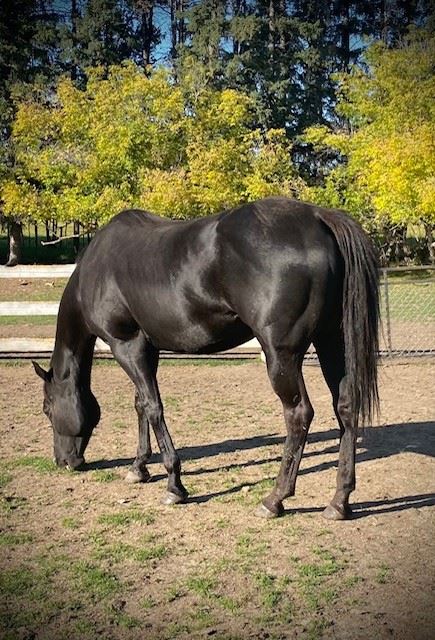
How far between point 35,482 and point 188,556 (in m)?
1.84

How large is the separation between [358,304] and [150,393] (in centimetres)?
162

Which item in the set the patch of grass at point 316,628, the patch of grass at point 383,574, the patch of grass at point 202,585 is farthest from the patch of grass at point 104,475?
the patch of grass at point 316,628

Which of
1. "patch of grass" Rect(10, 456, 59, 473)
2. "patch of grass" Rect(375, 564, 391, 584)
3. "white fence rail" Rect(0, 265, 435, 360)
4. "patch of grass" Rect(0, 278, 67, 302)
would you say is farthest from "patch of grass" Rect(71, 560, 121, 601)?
"patch of grass" Rect(0, 278, 67, 302)

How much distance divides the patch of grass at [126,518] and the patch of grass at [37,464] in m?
1.18

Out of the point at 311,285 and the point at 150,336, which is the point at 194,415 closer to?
the point at 150,336

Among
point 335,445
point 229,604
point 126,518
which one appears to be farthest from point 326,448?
point 229,604

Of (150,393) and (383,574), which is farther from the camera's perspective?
(150,393)

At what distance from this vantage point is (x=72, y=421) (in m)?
5.39

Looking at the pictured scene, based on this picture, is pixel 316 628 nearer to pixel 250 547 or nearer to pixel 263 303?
pixel 250 547

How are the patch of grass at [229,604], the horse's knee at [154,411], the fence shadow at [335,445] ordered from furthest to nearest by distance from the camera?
the fence shadow at [335,445]
the horse's knee at [154,411]
the patch of grass at [229,604]

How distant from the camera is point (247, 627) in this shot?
2.99 metres

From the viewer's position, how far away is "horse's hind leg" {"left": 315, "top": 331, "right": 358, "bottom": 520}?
4.32 meters

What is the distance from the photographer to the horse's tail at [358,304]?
425 centimetres

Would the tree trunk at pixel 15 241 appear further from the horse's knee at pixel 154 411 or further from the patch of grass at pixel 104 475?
the horse's knee at pixel 154 411
